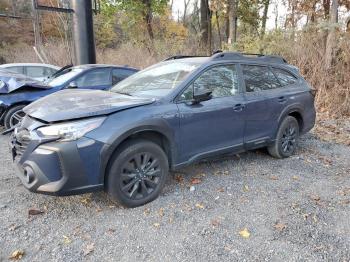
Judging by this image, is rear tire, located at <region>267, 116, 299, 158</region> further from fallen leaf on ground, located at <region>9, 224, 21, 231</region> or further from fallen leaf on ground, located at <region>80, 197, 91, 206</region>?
fallen leaf on ground, located at <region>9, 224, 21, 231</region>

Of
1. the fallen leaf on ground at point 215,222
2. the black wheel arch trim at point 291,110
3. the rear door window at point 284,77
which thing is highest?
the rear door window at point 284,77

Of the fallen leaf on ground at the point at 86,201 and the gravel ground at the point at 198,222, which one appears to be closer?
the gravel ground at the point at 198,222

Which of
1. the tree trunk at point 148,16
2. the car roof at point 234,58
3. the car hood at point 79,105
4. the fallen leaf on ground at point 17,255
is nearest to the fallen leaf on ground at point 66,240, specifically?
the fallen leaf on ground at point 17,255

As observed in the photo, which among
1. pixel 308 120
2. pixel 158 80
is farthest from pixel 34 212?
pixel 308 120

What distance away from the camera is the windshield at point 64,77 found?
25.0 feet

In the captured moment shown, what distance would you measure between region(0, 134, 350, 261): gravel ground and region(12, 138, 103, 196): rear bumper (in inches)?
16.0

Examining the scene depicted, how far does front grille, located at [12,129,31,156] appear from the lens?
3447mm

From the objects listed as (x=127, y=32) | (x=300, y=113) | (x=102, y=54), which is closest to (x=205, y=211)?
(x=300, y=113)

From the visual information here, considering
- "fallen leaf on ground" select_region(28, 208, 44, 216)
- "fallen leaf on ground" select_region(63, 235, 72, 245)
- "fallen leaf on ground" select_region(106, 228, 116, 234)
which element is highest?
"fallen leaf on ground" select_region(28, 208, 44, 216)

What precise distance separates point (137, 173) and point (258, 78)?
8.09 feet

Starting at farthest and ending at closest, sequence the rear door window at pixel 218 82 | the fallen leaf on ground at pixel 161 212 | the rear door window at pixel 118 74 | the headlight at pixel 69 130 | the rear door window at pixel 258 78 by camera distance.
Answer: the rear door window at pixel 118 74, the rear door window at pixel 258 78, the rear door window at pixel 218 82, the fallen leaf on ground at pixel 161 212, the headlight at pixel 69 130

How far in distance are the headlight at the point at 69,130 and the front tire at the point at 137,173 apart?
434 millimetres

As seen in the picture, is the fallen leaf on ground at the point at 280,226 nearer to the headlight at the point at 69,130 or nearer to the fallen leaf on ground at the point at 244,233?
the fallen leaf on ground at the point at 244,233

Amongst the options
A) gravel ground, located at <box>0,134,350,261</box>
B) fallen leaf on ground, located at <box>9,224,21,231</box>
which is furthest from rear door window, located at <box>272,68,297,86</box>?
fallen leaf on ground, located at <box>9,224,21,231</box>
